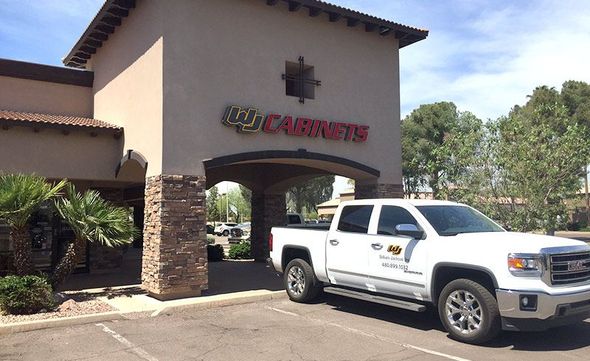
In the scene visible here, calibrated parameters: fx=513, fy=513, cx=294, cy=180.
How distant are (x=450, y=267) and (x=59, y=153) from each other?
948 cm

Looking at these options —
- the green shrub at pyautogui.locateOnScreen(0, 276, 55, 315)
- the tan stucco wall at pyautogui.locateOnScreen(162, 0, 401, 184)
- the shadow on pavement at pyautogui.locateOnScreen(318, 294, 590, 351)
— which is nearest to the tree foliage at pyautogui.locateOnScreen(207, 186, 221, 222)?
the tan stucco wall at pyautogui.locateOnScreen(162, 0, 401, 184)

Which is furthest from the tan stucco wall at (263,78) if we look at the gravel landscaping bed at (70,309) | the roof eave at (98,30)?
the gravel landscaping bed at (70,309)

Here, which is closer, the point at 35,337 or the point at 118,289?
the point at 35,337

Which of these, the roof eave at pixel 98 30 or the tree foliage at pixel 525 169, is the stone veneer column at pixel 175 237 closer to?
the roof eave at pixel 98 30

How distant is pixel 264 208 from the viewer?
18406mm

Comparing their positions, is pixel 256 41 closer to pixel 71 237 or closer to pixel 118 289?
pixel 118 289

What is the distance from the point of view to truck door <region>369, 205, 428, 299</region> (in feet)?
25.9

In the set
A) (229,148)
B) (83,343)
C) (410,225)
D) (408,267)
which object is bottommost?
(83,343)

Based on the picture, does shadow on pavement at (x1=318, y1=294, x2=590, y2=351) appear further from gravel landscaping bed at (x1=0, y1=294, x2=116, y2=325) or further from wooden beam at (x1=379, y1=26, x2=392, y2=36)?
wooden beam at (x1=379, y1=26, x2=392, y2=36)

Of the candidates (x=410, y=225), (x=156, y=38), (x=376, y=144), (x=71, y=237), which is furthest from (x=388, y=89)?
(x=71, y=237)

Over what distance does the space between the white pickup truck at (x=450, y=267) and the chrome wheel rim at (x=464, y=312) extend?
0.01 meters

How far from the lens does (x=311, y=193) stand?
56344 millimetres

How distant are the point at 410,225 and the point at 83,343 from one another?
17.2ft

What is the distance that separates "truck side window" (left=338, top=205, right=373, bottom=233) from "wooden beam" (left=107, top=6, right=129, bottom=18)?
7711 mm
